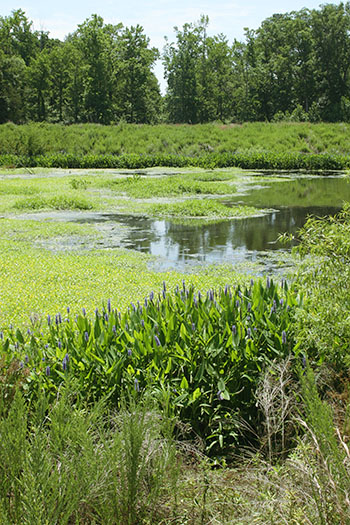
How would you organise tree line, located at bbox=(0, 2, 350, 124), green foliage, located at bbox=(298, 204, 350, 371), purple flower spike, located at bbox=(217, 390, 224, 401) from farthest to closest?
1. tree line, located at bbox=(0, 2, 350, 124)
2. green foliage, located at bbox=(298, 204, 350, 371)
3. purple flower spike, located at bbox=(217, 390, 224, 401)

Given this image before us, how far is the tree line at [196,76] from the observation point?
7038 cm

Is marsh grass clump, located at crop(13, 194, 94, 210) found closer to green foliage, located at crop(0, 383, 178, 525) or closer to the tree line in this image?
green foliage, located at crop(0, 383, 178, 525)

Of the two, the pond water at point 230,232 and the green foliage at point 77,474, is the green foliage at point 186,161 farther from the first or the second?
the green foliage at point 77,474

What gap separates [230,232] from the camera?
43.4 feet

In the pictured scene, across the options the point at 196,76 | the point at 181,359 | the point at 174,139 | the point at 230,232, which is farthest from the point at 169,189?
the point at 196,76

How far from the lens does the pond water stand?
10.6 meters

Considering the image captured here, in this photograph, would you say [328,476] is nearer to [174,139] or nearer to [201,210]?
[201,210]

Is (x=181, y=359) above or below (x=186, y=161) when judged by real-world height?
below

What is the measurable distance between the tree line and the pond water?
48.4 meters

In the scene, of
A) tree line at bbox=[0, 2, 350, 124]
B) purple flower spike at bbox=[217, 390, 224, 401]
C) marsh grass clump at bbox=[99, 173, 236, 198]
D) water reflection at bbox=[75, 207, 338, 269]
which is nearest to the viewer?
purple flower spike at bbox=[217, 390, 224, 401]

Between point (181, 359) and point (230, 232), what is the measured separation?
30.9ft

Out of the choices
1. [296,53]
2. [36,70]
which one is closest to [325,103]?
[296,53]

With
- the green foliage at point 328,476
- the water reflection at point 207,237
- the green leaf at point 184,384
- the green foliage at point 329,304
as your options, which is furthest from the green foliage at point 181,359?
the water reflection at point 207,237

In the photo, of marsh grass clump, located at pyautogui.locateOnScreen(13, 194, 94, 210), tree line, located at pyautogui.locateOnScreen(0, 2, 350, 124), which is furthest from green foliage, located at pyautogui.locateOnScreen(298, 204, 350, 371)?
tree line, located at pyautogui.locateOnScreen(0, 2, 350, 124)
